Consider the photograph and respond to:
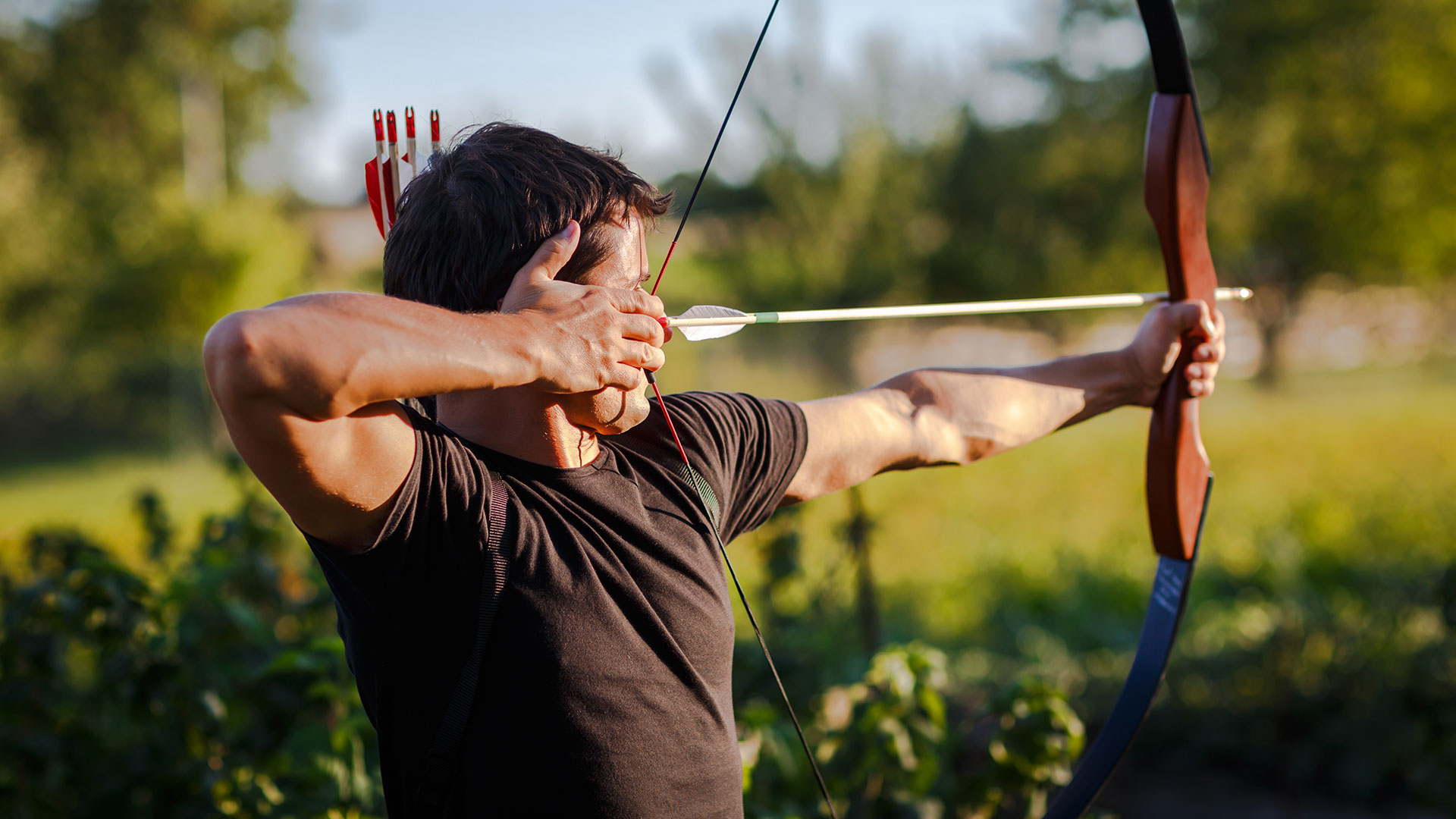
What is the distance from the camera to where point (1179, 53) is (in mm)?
1991

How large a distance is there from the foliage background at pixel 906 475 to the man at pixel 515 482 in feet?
2.63

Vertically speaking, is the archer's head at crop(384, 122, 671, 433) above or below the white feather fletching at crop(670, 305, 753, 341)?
above

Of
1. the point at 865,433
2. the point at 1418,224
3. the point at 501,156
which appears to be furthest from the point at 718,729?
the point at 1418,224

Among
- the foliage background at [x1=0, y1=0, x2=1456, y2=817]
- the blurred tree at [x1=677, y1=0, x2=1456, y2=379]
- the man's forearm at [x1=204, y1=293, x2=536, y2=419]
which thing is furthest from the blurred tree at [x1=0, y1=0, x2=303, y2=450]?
the man's forearm at [x1=204, y1=293, x2=536, y2=419]

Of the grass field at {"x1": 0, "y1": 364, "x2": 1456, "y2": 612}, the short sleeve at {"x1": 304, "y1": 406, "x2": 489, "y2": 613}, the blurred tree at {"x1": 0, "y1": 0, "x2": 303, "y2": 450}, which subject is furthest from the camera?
the blurred tree at {"x1": 0, "y1": 0, "x2": 303, "y2": 450}

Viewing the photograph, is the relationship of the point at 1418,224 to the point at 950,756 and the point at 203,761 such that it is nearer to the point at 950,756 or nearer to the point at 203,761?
the point at 950,756

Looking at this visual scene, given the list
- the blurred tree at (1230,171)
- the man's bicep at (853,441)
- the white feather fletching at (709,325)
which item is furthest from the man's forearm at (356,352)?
the blurred tree at (1230,171)

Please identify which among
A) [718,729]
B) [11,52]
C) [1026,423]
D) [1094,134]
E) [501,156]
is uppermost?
[11,52]

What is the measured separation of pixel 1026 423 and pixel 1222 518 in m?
5.41

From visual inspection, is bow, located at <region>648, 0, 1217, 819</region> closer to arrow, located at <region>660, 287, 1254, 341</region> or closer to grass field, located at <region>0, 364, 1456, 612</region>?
arrow, located at <region>660, 287, 1254, 341</region>

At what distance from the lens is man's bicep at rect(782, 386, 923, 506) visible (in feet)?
5.64

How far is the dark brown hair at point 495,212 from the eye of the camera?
1280 mm

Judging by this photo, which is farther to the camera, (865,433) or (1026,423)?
(1026,423)

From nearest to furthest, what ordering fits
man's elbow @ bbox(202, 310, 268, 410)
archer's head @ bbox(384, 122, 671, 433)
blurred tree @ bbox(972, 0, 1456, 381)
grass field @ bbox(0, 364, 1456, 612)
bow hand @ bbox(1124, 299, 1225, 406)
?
1. man's elbow @ bbox(202, 310, 268, 410)
2. archer's head @ bbox(384, 122, 671, 433)
3. bow hand @ bbox(1124, 299, 1225, 406)
4. grass field @ bbox(0, 364, 1456, 612)
5. blurred tree @ bbox(972, 0, 1456, 381)
